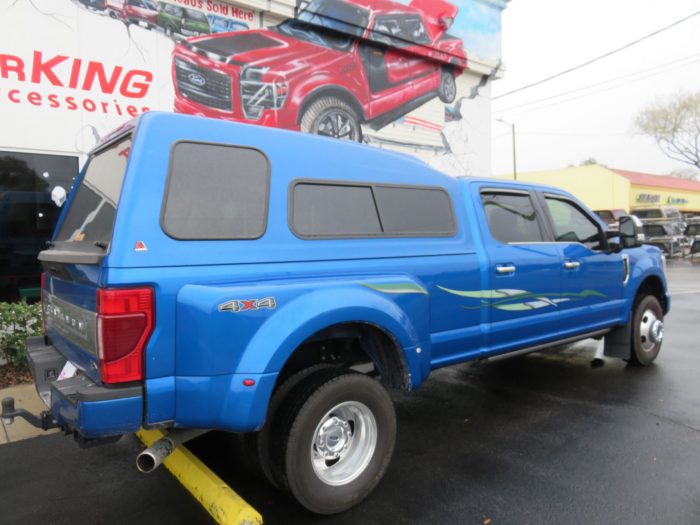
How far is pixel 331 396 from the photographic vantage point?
2773mm

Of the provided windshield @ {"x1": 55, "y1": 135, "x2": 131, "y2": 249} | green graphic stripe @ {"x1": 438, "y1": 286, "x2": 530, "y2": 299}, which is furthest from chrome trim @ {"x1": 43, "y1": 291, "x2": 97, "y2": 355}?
green graphic stripe @ {"x1": 438, "y1": 286, "x2": 530, "y2": 299}

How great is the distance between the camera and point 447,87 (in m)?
11.5

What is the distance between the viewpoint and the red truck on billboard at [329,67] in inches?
323

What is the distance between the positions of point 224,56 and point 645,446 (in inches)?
304

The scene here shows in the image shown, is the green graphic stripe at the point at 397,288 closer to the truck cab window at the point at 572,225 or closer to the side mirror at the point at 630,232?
the truck cab window at the point at 572,225

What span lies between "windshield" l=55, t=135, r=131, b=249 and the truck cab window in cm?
361

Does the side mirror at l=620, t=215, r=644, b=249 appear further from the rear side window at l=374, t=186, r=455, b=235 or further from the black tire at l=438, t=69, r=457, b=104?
the black tire at l=438, t=69, r=457, b=104

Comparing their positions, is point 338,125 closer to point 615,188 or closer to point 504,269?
point 504,269

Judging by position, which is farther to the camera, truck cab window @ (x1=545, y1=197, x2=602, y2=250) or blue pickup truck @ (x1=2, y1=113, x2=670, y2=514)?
truck cab window @ (x1=545, y1=197, x2=602, y2=250)

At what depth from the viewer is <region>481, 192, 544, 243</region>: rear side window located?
4098 mm

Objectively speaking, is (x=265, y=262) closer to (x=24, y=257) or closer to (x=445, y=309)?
(x=445, y=309)

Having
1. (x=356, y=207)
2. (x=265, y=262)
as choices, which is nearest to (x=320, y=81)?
(x=356, y=207)

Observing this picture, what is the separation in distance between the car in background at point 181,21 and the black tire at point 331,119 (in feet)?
7.18

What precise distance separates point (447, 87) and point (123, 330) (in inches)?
420
